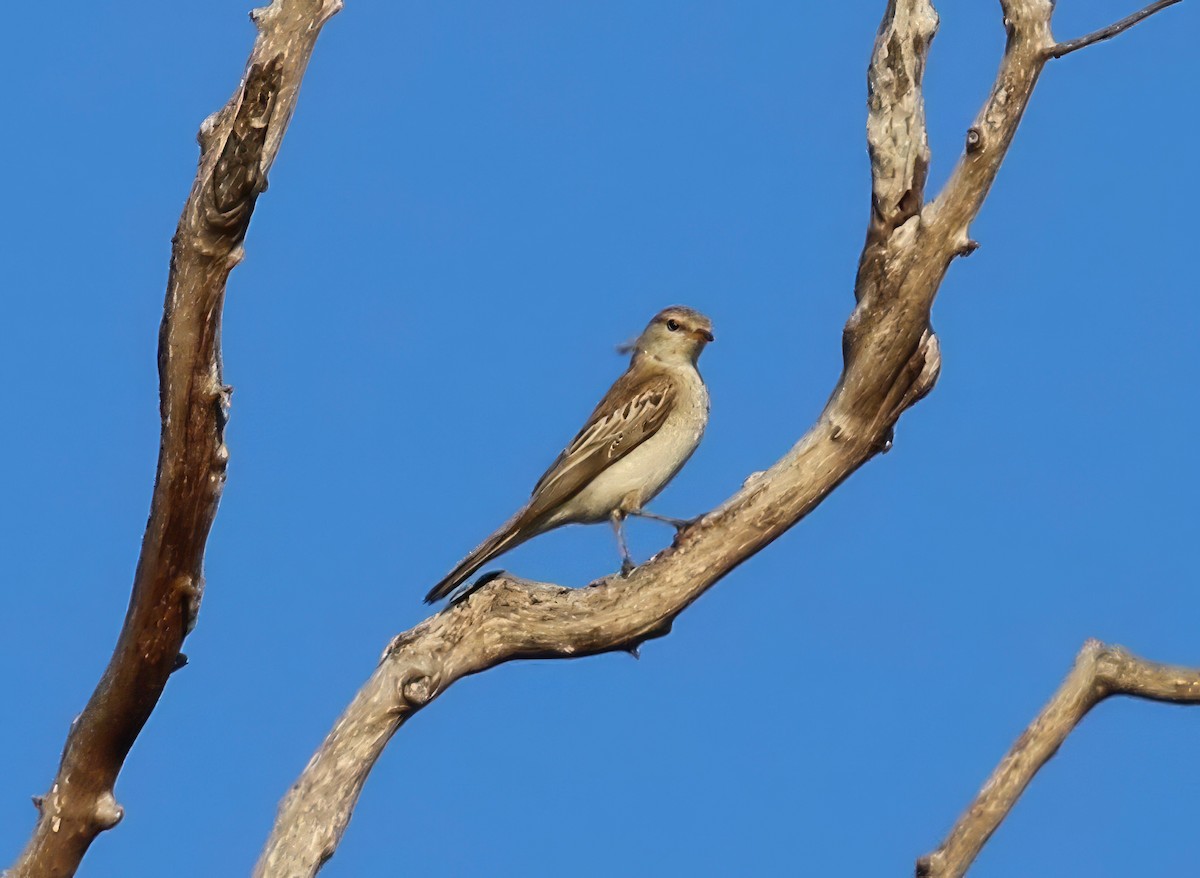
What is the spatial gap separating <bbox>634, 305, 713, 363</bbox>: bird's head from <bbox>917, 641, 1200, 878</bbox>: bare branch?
4398mm

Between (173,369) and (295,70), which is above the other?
(295,70)

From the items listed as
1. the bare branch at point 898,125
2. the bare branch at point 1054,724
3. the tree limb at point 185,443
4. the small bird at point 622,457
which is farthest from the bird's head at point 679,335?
the tree limb at point 185,443

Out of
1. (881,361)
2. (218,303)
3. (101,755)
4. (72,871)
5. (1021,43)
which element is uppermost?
(1021,43)

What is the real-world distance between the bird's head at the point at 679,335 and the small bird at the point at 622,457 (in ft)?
0.84

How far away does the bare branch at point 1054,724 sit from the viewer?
23.8ft

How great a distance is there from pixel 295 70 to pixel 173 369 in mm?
1443

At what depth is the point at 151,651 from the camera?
7.56 meters

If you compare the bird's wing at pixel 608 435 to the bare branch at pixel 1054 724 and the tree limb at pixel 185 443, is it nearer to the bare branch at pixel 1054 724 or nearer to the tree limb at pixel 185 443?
the tree limb at pixel 185 443

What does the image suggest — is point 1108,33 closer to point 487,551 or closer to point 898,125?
point 898,125

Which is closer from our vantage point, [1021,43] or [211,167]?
[211,167]

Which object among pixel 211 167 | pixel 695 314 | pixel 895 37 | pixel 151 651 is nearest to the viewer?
pixel 211 167

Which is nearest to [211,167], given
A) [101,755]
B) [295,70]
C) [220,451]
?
[295,70]

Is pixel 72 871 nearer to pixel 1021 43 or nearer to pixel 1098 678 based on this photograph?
pixel 1098 678

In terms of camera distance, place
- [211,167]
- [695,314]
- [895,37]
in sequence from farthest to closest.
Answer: [695,314] < [895,37] < [211,167]
